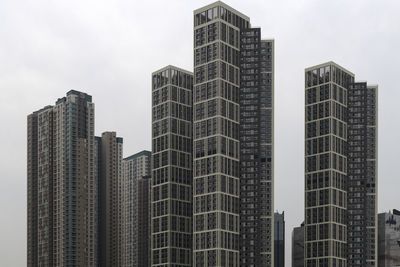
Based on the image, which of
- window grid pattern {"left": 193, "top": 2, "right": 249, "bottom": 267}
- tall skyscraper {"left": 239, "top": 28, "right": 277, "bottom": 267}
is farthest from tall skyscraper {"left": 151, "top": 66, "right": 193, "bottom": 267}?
tall skyscraper {"left": 239, "top": 28, "right": 277, "bottom": 267}

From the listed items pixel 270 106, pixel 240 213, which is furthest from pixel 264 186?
pixel 270 106

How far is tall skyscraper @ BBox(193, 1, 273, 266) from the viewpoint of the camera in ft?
581

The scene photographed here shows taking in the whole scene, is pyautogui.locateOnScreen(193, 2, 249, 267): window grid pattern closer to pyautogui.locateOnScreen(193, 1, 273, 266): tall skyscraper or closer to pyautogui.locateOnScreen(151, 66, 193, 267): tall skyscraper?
pyautogui.locateOnScreen(193, 1, 273, 266): tall skyscraper

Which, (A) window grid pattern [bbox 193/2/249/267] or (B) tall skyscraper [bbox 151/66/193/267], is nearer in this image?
(A) window grid pattern [bbox 193/2/249/267]

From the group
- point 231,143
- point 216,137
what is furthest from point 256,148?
point 216,137

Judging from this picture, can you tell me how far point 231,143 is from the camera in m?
183

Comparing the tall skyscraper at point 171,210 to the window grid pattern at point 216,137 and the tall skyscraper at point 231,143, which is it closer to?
the window grid pattern at point 216,137

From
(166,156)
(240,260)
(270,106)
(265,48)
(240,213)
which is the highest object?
(265,48)

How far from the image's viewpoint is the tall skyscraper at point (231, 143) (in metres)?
177

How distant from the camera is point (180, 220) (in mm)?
195375

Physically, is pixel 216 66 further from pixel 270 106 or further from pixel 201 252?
pixel 201 252

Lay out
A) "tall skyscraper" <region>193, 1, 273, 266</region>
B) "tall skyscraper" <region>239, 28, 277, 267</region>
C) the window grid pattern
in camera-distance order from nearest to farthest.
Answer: the window grid pattern < "tall skyscraper" <region>193, 1, 273, 266</region> < "tall skyscraper" <region>239, 28, 277, 267</region>

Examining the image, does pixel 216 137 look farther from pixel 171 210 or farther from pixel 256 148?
pixel 171 210

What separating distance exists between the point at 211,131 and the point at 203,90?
→ 10.7 metres
